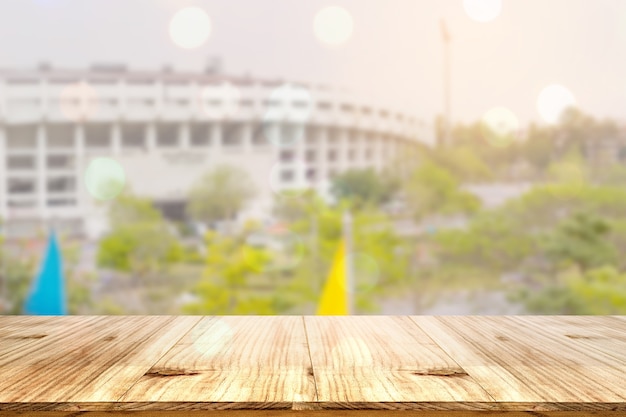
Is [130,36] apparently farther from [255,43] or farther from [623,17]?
[623,17]

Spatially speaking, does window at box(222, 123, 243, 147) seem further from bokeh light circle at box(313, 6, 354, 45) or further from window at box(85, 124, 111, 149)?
bokeh light circle at box(313, 6, 354, 45)

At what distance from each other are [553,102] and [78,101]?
6399mm

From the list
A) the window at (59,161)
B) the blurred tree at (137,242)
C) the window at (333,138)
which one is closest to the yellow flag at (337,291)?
the window at (333,138)

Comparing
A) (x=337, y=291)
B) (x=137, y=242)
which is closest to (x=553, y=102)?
(x=337, y=291)

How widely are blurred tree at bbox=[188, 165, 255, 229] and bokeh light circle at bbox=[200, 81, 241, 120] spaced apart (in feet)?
2.53

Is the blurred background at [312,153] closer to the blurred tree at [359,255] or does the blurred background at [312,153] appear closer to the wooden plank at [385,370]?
the blurred tree at [359,255]

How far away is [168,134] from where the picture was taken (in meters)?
9.07

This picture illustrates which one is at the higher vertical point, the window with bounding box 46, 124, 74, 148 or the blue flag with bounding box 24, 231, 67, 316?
the window with bounding box 46, 124, 74, 148

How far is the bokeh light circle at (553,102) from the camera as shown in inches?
351

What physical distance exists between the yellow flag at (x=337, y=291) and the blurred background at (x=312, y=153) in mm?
712

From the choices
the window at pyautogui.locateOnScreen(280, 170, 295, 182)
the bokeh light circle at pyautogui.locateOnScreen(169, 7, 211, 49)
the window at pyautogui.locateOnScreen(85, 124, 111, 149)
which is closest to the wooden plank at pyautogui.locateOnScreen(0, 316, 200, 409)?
the window at pyautogui.locateOnScreen(280, 170, 295, 182)

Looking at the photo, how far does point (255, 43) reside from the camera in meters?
9.30

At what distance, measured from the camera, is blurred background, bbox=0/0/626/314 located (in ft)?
28.7

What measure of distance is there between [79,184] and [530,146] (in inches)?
233
